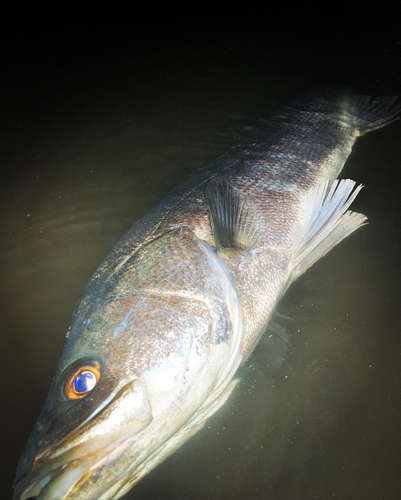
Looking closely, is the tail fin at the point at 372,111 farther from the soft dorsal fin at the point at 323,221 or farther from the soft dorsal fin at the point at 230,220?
the soft dorsal fin at the point at 230,220

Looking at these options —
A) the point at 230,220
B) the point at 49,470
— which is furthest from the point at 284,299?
the point at 49,470

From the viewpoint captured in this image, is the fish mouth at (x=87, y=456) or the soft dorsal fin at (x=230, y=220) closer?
the fish mouth at (x=87, y=456)

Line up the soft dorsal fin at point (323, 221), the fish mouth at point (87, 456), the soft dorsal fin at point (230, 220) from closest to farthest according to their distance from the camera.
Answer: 1. the fish mouth at point (87, 456)
2. the soft dorsal fin at point (230, 220)
3. the soft dorsal fin at point (323, 221)

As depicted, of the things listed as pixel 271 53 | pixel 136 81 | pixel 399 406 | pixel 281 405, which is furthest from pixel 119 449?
pixel 271 53

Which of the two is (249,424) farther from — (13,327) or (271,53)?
(271,53)

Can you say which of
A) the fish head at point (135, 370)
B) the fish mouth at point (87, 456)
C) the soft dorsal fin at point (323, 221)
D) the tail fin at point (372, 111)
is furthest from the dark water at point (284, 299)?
the fish mouth at point (87, 456)

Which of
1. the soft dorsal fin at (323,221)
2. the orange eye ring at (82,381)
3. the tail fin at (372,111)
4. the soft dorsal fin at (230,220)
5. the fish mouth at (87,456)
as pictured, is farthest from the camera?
the tail fin at (372,111)

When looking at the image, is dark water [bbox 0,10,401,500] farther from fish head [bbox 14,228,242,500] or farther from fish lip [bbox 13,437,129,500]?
fish lip [bbox 13,437,129,500]
